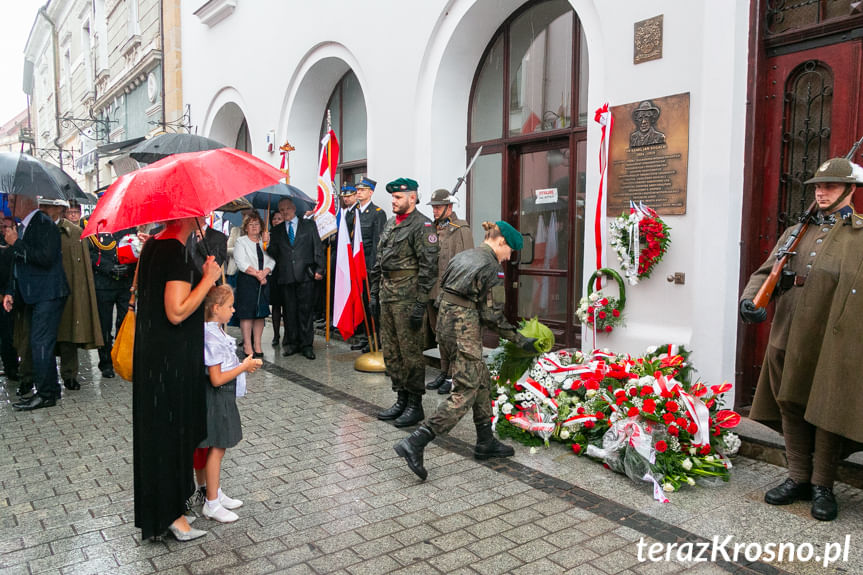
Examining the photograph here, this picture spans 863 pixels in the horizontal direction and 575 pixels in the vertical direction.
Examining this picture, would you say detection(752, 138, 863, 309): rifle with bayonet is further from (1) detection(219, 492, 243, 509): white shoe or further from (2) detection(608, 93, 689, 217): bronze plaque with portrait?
(1) detection(219, 492, 243, 509): white shoe

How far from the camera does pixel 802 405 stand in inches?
148

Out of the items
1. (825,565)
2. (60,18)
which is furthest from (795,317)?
(60,18)

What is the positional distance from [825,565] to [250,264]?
21.9 ft

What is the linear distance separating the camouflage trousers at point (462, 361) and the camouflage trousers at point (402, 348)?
95 centimetres

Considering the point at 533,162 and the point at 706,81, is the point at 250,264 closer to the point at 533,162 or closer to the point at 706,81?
the point at 533,162

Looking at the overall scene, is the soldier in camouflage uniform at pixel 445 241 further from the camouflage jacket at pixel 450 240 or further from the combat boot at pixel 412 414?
the combat boot at pixel 412 414

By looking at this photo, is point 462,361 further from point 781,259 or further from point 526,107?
point 526,107

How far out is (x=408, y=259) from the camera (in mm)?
5781

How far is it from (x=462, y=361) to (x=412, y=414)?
3.89ft

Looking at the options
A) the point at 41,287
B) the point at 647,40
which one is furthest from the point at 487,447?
the point at 41,287

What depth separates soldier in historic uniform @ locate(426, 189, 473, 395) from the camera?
6.54m

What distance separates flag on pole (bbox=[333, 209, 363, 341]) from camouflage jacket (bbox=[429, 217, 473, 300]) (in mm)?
1321

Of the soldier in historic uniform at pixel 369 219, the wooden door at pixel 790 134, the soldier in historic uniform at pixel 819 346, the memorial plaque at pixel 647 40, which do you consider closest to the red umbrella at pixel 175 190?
the soldier in historic uniform at pixel 819 346

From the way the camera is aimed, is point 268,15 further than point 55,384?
Yes
